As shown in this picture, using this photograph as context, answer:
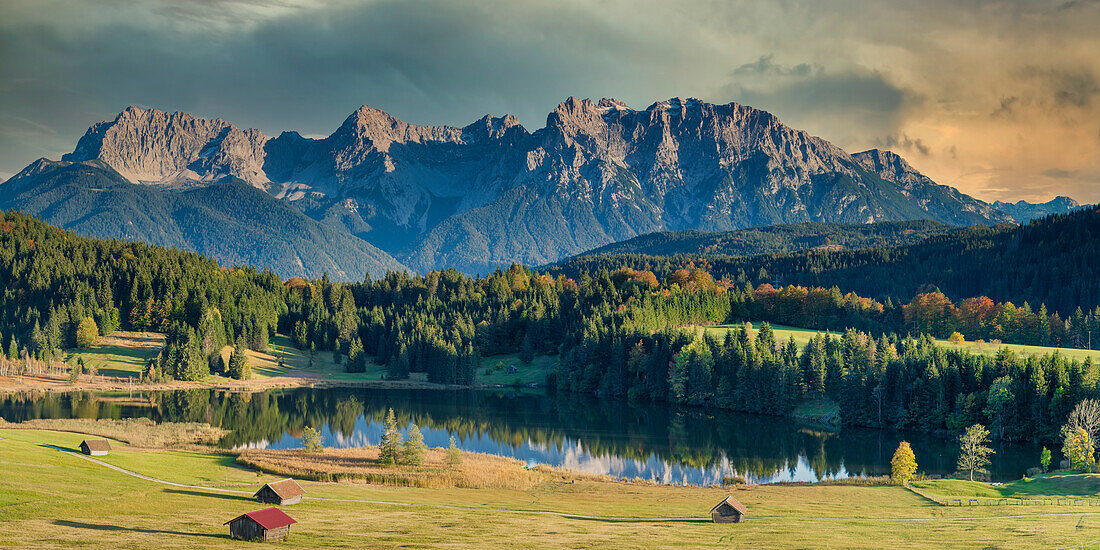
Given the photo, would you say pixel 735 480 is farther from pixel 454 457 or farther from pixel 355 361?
pixel 355 361

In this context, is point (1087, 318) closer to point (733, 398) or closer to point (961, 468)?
point (733, 398)

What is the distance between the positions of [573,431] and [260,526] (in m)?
67.1

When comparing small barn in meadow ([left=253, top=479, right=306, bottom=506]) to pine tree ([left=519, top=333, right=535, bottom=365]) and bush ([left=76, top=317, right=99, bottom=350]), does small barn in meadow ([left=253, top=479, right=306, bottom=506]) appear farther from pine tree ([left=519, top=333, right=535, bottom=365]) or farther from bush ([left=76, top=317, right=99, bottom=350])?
pine tree ([left=519, top=333, right=535, bottom=365])

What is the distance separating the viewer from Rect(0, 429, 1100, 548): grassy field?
38.4 metres

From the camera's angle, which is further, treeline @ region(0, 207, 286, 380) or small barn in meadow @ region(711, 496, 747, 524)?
treeline @ region(0, 207, 286, 380)

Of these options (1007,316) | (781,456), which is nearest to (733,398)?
(781,456)

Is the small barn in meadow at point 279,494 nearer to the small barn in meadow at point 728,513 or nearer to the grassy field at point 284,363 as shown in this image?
the small barn in meadow at point 728,513

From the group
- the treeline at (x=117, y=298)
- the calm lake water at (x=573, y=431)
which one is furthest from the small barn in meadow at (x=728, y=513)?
the treeline at (x=117, y=298)

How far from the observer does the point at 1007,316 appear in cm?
16600

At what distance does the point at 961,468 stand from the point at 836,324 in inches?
4169

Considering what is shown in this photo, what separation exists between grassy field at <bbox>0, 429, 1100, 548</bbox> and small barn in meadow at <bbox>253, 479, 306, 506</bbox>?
78cm

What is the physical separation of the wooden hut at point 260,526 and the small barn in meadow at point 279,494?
7.86 metres

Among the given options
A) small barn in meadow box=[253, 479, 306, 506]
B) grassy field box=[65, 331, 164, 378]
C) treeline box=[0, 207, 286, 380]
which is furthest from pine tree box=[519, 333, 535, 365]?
small barn in meadow box=[253, 479, 306, 506]

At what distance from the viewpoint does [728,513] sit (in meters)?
47.9
